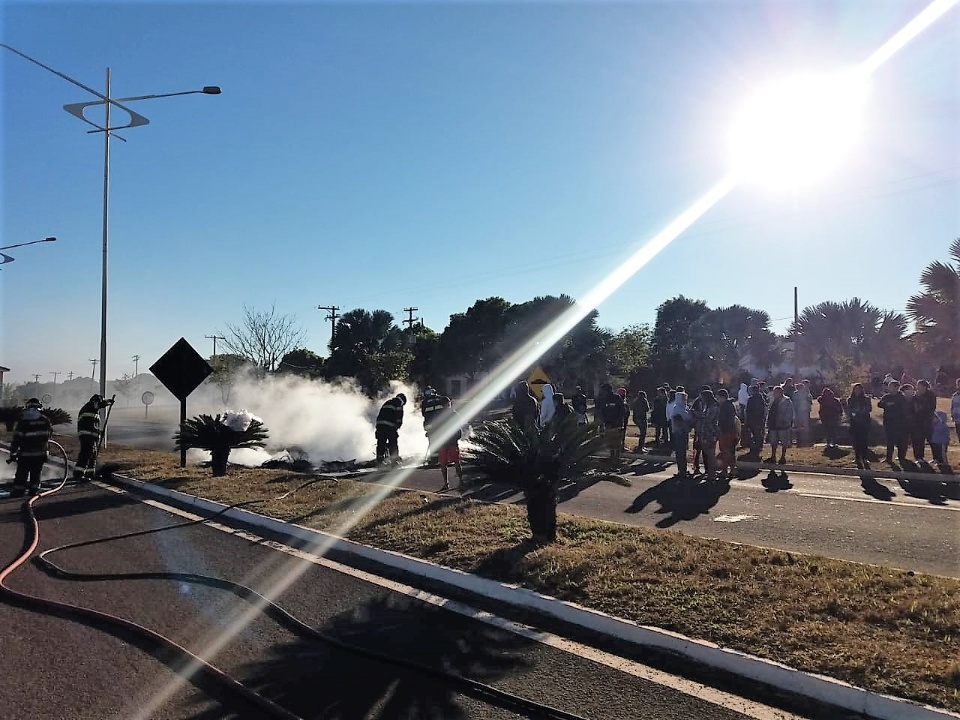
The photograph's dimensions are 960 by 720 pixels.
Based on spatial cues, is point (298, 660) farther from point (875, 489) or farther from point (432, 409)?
point (875, 489)

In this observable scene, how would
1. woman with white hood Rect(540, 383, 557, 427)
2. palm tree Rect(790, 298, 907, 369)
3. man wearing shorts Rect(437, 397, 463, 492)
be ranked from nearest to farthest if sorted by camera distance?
man wearing shorts Rect(437, 397, 463, 492)
woman with white hood Rect(540, 383, 557, 427)
palm tree Rect(790, 298, 907, 369)

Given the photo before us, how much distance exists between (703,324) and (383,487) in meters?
49.9

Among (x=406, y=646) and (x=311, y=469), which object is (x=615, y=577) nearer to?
(x=406, y=646)

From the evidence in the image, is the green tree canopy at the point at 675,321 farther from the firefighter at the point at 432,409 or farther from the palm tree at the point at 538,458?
the palm tree at the point at 538,458

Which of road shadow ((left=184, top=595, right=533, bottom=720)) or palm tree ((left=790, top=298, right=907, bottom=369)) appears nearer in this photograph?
road shadow ((left=184, top=595, right=533, bottom=720))

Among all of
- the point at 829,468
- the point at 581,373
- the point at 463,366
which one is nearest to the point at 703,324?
the point at 581,373

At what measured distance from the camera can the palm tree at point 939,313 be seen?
18266 millimetres

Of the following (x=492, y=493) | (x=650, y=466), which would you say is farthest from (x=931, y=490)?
(x=492, y=493)

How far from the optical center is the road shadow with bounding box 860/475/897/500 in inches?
400

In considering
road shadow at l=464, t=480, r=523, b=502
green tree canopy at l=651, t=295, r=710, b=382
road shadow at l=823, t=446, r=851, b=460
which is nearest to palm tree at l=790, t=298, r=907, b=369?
green tree canopy at l=651, t=295, r=710, b=382

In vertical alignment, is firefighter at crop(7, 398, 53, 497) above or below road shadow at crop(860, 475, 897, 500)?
above

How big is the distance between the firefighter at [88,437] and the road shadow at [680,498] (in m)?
10.6

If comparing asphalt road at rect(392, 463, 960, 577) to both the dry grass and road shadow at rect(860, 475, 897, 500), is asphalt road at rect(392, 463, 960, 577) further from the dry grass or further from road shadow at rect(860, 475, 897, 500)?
the dry grass

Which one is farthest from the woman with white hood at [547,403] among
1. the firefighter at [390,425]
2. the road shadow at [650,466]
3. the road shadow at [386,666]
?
the road shadow at [386,666]
